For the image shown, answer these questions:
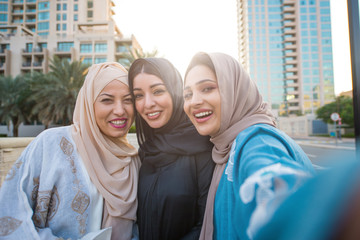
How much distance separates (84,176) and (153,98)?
739 millimetres

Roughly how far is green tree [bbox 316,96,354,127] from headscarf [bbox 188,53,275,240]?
81.8ft

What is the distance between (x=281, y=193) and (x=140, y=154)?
128cm

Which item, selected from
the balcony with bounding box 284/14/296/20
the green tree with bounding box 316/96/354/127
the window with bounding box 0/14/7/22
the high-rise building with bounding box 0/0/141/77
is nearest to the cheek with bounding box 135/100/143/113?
the green tree with bounding box 316/96/354/127

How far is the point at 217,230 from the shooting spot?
1.04m

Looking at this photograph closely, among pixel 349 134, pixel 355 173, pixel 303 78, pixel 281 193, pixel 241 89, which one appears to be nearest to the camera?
pixel 355 173

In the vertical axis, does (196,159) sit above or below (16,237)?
above

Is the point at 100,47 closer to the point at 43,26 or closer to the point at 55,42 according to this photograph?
the point at 55,42

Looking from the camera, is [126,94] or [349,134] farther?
[349,134]

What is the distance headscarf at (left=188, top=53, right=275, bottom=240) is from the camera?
107 cm

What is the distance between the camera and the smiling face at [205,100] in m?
1.14

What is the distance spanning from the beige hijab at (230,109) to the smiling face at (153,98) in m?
0.49

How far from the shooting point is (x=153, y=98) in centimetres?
145

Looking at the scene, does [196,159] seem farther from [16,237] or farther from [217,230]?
[16,237]

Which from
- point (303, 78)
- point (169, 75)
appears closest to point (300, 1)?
point (303, 78)
